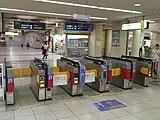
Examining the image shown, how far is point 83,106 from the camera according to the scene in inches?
181

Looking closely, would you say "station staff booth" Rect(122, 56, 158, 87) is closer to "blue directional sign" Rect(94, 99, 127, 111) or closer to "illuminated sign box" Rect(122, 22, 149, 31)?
"illuminated sign box" Rect(122, 22, 149, 31)

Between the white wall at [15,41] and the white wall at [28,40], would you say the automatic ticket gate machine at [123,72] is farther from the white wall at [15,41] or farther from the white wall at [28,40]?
the white wall at [15,41]

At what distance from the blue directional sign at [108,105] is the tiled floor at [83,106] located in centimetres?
16

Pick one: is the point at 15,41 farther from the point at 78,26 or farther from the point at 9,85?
the point at 9,85

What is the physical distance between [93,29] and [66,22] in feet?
9.88

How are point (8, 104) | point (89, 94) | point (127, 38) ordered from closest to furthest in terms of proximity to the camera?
point (8, 104)
point (89, 94)
point (127, 38)

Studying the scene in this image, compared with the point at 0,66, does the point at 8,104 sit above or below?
below

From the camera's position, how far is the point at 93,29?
43.0ft

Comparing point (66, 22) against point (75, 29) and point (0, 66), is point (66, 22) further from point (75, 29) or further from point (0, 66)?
point (0, 66)

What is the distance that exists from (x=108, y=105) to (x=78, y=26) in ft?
25.2

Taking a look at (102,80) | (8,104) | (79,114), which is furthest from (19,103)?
(102,80)

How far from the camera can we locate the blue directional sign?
4469 millimetres

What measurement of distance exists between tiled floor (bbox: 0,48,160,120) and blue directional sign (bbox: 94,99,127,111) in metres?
0.16

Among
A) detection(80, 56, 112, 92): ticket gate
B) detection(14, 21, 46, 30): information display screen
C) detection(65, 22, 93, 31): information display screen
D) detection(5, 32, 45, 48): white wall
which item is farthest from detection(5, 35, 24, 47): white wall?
detection(80, 56, 112, 92): ticket gate
